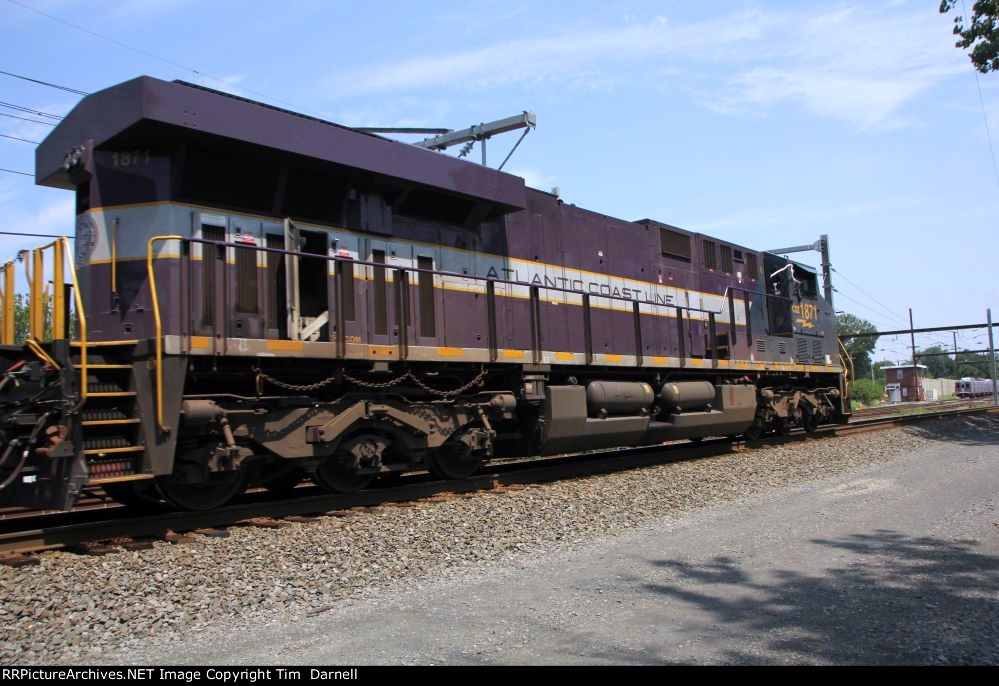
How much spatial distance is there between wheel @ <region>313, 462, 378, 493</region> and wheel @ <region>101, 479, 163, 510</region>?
4.93 feet

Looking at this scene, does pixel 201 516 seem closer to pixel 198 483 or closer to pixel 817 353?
pixel 198 483

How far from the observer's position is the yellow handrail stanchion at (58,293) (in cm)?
550

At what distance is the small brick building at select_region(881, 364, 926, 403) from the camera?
58.8 m

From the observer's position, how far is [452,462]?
889cm

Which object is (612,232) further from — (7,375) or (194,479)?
(7,375)

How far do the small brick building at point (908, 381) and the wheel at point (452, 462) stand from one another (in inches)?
2290

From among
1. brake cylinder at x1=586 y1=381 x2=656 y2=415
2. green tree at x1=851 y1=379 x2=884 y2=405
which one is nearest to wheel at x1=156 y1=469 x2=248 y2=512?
brake cylinder at x1=586 y1=381 x2=656 y2=415

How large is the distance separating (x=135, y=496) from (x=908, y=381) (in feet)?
233

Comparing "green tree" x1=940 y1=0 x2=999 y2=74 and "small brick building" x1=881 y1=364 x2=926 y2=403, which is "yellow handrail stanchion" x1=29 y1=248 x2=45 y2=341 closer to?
"green tree" x1=940 y1=0 x2=999 y2=74

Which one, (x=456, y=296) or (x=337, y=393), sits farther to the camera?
(x=456, y=296)

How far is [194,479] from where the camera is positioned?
6.27m
